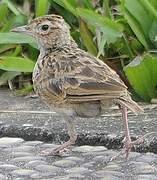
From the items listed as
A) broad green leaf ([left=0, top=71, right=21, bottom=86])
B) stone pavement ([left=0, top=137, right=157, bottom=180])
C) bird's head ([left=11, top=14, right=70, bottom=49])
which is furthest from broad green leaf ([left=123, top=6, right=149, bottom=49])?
stone pavement ([left=0, top=137, right=157, bottom=180])

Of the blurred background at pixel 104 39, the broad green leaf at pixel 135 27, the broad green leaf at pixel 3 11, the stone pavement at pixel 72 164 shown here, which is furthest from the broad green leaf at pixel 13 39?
the stone pavement at pixel 72 164

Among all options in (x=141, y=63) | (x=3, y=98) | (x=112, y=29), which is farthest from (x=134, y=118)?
(x=3, y=98)

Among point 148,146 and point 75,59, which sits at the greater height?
point 75,59

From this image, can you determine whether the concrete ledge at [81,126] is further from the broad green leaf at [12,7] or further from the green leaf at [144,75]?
Result: the broad green leaf at [12,7]

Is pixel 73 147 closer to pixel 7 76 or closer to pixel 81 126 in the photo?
pixel 81 126

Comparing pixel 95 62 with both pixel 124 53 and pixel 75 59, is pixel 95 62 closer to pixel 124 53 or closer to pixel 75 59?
pixel 75 59

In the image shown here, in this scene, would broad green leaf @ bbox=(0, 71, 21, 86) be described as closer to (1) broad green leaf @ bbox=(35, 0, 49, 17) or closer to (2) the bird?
(1) broad green leaf @ bbox=(35, 0, 49, 17)
